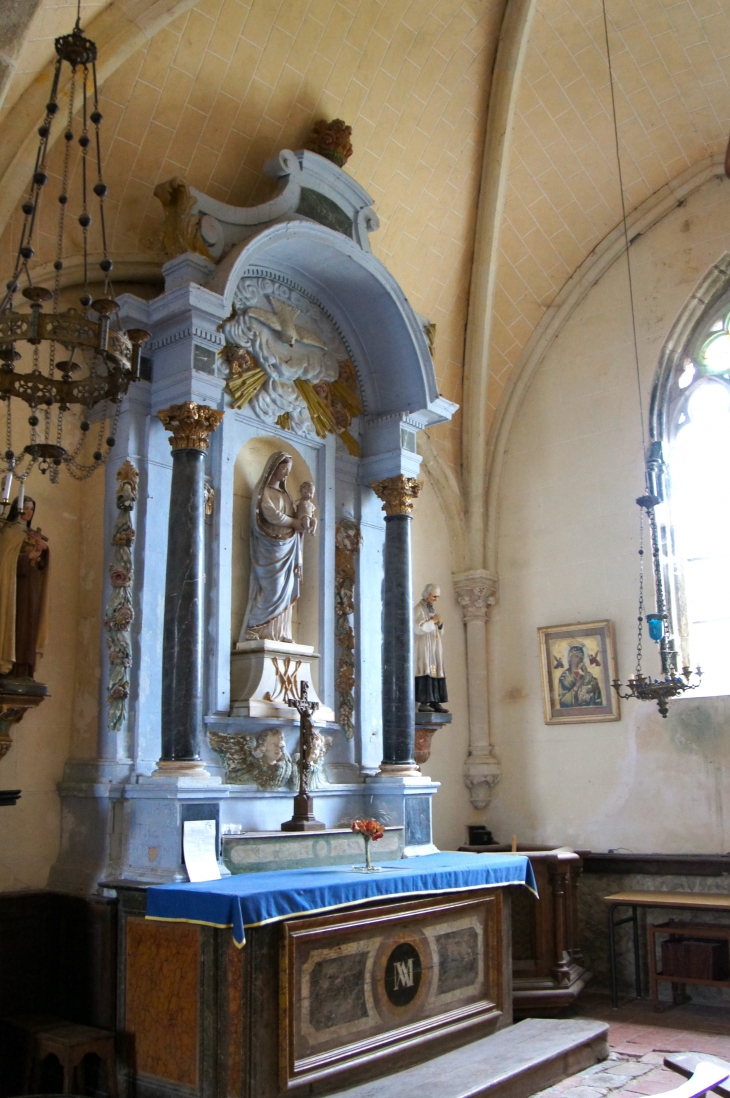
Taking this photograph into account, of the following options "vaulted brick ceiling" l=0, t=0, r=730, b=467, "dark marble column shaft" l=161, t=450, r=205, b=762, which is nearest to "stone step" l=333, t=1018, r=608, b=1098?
"dark marble column shaft" l=161, t=450, r=205, b=762

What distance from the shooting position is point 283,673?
25.0 feet

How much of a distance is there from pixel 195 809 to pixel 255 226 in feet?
14.3

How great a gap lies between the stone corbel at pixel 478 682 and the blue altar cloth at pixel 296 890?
3192 mm

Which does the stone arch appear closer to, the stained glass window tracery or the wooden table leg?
the stained glass window tracery

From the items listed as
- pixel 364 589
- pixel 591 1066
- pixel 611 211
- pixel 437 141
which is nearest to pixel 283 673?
pixel 364 589

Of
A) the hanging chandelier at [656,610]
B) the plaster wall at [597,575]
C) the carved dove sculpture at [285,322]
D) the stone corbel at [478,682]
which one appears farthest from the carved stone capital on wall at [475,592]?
the carved dove sculpture at [285,322]

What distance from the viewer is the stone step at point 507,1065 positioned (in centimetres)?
567

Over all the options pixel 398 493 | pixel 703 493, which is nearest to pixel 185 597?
pixel 398 493

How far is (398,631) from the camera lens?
8.47 m

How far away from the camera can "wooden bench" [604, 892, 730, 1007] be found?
322 inches

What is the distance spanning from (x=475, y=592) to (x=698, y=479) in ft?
8.31

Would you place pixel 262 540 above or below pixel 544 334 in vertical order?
below

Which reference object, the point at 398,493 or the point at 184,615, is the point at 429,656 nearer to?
the point at 398,493

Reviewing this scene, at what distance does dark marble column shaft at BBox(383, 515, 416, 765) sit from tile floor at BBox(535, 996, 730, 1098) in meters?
2.58
